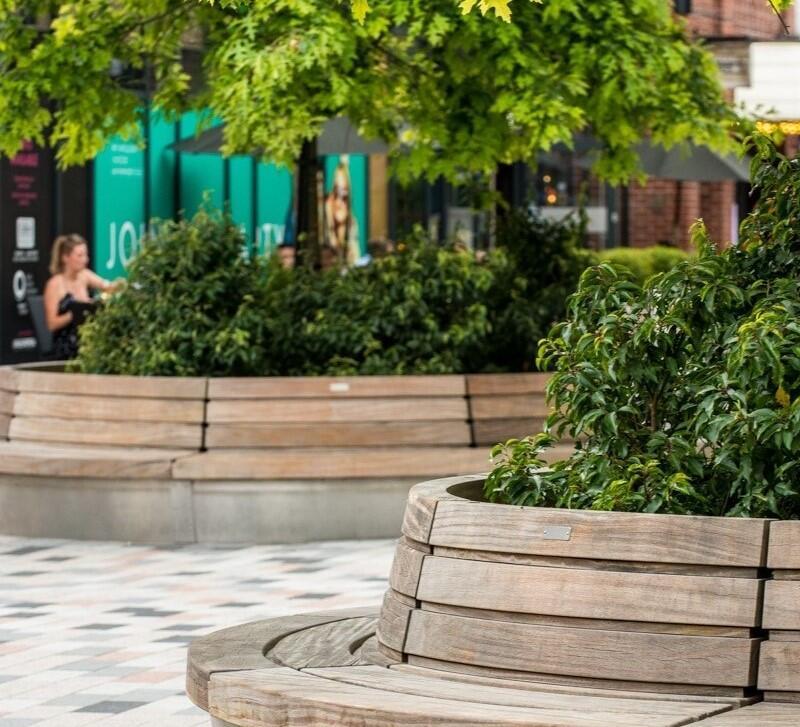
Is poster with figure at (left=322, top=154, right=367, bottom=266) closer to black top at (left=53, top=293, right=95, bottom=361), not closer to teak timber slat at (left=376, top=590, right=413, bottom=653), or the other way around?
black top at (left=53, top=293, right=95, bottom=361)

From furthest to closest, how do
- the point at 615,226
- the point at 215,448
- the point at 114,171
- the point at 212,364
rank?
the point at 615,226
the point at 114,171
the point at 212,364
the point at 215,448

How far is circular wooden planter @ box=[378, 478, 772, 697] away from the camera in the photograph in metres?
4.43

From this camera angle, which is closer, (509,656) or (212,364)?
(509,656)

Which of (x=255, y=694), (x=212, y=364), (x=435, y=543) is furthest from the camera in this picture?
(x=212, y=364)

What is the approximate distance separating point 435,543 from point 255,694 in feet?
2.06

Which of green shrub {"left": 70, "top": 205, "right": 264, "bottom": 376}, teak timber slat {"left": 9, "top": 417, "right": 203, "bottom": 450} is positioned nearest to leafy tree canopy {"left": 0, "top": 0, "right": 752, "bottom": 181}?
green shrub {"left": 70, "top": 205, "right": 264, "bottom": 376}

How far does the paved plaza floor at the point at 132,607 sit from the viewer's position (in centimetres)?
658

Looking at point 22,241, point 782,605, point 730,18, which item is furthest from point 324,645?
point 730,18

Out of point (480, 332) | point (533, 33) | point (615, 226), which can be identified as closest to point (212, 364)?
point (480, 332)

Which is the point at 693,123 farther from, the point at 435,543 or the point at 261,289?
the point at 435,543

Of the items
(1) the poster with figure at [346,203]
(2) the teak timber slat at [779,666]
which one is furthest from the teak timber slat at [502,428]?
(1) the poster with figure at [346,203]

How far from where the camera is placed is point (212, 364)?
11.4m

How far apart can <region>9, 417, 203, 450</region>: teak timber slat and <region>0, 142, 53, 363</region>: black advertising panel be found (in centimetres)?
996

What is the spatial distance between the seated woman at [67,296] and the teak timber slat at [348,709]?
10157 mm
